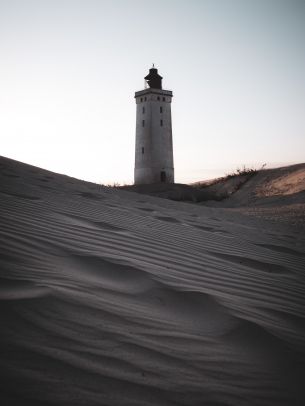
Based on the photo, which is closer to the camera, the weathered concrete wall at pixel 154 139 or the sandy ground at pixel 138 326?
the sandy ground at pixel 138 326

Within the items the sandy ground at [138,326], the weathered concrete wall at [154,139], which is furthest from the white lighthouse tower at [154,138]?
the sandy ground at [138,326]

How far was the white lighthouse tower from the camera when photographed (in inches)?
1169

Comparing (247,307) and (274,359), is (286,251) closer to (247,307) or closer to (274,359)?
(247,307)

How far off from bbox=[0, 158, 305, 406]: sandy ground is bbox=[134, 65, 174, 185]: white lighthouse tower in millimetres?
27394

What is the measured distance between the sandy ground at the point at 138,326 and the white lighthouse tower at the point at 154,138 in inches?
1079

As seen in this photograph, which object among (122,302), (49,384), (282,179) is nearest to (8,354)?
(49,384)

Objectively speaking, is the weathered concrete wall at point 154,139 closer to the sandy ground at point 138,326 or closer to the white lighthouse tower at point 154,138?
the white lighthouse tower at point 154,138

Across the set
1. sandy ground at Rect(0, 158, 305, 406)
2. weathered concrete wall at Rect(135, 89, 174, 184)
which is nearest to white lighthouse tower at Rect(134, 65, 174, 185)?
weathered concrete wall at Rect(135, 89, 174, 184)

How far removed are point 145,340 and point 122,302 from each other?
0.31 metres

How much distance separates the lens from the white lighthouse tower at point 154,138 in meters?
29.7

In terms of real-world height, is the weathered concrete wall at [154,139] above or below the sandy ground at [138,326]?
above

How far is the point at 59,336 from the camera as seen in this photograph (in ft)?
3.47

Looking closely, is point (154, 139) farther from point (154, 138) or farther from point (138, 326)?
point (138, 326)

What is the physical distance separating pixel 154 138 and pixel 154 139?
89 millimetres
